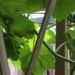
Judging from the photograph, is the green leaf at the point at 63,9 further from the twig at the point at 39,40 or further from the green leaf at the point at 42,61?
the green leaf at the point at 42,61

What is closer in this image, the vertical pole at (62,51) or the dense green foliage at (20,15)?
the dense green foliage at (20,15)

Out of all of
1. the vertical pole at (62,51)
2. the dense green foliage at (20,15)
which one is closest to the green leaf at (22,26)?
the dense green foliage at (20,15)

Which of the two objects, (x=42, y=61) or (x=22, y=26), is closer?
(x=22, y=26)

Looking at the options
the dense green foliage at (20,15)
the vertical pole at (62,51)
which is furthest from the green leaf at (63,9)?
the vertical pole at (62,51)

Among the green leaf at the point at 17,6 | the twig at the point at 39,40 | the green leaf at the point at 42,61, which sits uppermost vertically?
the green leaf at the point at 17,6

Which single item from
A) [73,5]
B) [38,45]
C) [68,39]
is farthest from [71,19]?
[38,45]

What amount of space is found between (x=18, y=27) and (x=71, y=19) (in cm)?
32

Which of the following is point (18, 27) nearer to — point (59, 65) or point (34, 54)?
point (34, 54)

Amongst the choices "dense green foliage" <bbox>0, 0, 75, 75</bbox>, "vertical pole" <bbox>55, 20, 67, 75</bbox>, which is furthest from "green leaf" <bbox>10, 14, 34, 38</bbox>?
"vertical pole" <bbox>55, 20, 67, 75</bbox>

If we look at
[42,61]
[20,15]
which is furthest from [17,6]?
[42,61]

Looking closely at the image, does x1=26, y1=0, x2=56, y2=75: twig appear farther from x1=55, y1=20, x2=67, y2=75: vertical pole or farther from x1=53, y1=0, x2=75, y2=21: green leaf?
x1=55, y1=20, x2=67, y2=75: vertical pole

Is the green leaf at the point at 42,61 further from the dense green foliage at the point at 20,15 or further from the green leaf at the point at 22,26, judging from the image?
the green leaf at the point at 22,26

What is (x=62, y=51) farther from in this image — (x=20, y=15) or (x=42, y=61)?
(x=20, y=15)

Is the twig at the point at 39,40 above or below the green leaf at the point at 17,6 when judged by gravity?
below
